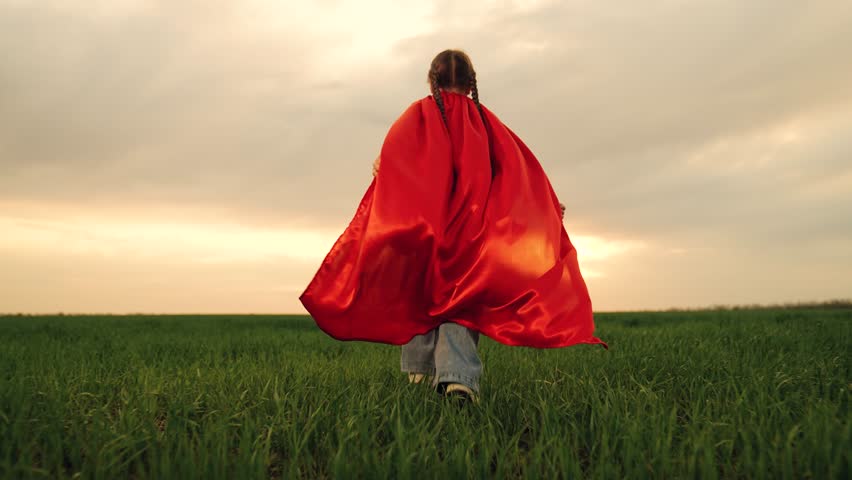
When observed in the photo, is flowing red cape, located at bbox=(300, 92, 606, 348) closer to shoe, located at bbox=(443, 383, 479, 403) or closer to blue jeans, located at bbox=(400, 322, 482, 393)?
A: blue jeans, located at bbox=(400, 322, 482, 393)

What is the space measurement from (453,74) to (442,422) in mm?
2353

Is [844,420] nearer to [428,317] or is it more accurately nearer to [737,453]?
[737,453]

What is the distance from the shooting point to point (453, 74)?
3.96 m

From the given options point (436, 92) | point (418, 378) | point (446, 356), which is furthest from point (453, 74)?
point (418, 378)

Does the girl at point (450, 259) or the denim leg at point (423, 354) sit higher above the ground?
the girl at point (450, 259)

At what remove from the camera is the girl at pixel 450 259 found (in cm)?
351

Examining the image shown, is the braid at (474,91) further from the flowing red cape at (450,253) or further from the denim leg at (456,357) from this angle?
the denim leg at (456,357)

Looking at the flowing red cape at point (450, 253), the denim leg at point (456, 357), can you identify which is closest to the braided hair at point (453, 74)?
the flowing red cape at point (450, 253)

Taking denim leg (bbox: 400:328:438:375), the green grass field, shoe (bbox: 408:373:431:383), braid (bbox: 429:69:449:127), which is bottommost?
the green grass field

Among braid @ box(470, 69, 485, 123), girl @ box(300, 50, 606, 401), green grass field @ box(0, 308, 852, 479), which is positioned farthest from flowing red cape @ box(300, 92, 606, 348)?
green grass field @ box(0, 308, 852, 479)

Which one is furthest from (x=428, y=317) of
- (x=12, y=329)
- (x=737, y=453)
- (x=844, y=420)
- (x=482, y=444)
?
(x=12, y=329)

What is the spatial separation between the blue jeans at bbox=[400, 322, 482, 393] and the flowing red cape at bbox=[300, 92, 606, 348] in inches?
3.7

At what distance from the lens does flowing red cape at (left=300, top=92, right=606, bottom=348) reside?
353 cm

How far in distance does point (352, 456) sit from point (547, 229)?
209 cm
